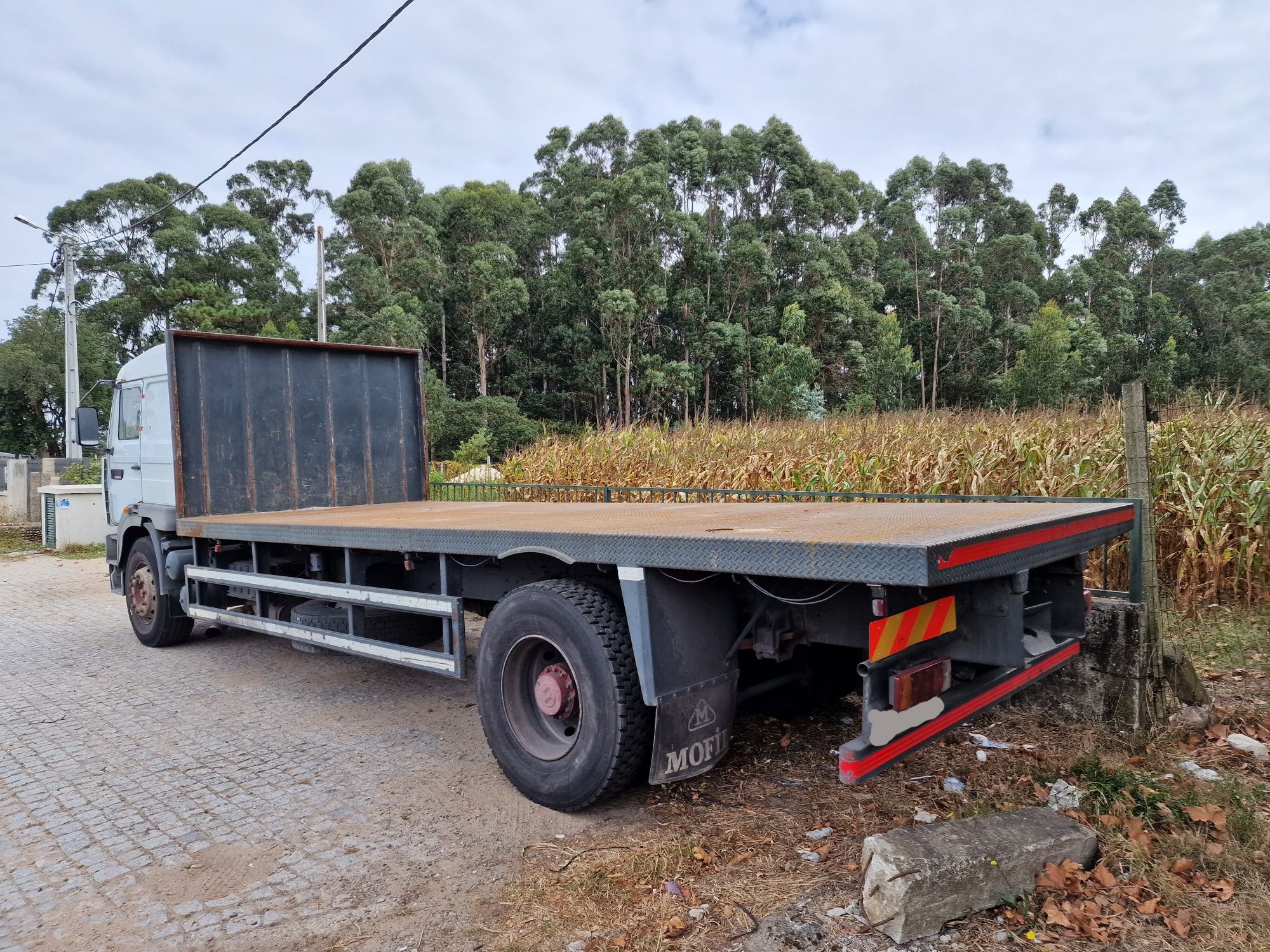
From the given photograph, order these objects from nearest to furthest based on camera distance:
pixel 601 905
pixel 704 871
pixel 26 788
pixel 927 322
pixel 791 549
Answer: pixel 791 549 < pixel 601 905 < pixel 704 871 < pixel 26 788 < pixel 927 322

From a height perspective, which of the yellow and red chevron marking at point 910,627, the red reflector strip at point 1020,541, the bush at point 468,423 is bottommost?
the yellow and red chevron marking at point 910,627

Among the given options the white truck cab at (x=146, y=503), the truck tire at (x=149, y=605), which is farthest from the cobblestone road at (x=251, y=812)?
the white truck cab at (x=146, y=503)

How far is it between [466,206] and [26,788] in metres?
36.6

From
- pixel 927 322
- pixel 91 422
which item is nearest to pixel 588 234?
pixel 927 322

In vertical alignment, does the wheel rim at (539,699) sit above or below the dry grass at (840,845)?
above

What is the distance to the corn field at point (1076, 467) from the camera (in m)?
5.99

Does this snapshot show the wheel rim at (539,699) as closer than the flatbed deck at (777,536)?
No

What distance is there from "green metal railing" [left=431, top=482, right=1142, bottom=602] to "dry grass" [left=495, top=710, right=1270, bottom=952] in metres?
1.01

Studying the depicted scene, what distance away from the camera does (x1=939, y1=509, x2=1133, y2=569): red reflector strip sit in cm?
236

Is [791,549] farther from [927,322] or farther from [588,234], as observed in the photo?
[927,322]

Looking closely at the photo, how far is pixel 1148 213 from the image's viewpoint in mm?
54219

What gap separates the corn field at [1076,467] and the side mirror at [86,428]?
6.02 meters

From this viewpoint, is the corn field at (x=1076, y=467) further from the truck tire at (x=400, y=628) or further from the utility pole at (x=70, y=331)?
the utility pole at (x=70, y=331)

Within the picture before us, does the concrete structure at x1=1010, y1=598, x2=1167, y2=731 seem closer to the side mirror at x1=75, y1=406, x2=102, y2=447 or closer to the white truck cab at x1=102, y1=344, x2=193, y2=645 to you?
the white truck cab at x1=102, y1=344, x2=193, y2=645
